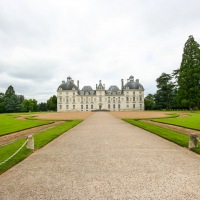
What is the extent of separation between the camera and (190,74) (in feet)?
126

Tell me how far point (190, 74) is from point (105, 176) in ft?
131

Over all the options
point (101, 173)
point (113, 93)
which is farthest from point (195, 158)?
point (113, 93)

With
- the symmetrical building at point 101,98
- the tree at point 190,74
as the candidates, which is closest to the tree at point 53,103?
the symmetrical building at point 101,98

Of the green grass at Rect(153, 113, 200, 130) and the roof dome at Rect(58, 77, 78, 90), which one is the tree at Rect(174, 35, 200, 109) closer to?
the green grass at Rect(153, 113, 200, 130)

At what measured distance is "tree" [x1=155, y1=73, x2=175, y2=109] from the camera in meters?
56.9

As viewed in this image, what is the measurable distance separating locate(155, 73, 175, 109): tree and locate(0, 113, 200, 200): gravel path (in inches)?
2118

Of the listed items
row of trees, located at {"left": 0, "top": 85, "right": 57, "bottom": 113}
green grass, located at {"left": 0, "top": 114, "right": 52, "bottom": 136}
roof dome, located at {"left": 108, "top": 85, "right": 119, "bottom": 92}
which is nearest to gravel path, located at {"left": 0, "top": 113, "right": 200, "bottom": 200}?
green grass, located at {"left": 0, "top": 114, "right": 52, "bottom": 136}

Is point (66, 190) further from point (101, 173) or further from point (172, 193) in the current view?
point (172, 193)

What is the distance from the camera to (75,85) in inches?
2849

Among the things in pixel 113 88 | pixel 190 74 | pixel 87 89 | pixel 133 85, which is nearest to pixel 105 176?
pixel 190 74

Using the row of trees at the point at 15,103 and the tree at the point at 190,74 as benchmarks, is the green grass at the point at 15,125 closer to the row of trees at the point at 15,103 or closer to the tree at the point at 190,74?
the tree at the point at 190,74

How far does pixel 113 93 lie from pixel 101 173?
6648 centimetres

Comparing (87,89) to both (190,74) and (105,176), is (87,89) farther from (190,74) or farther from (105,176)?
(105,176)

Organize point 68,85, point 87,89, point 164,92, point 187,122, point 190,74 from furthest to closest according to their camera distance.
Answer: point 87,89 < point 68,85 < point 164,92 < point 190,74 < point 187,122
